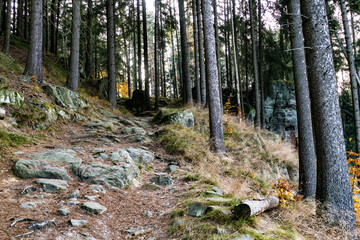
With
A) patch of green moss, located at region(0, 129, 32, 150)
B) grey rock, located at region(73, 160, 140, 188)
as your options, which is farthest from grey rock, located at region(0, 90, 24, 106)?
grey rock, located at region(73, 160, 140, 188)

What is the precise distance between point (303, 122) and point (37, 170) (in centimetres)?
672

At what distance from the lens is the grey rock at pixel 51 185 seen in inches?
149

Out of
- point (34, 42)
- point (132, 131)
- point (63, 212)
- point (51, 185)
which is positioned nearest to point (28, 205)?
point (63, 212)

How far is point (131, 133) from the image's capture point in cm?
920

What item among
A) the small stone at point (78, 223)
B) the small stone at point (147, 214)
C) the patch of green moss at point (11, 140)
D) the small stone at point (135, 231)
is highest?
the patch of green moss at point (11, 140)

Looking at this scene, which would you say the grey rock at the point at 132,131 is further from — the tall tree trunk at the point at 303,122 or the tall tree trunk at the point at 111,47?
the tall tree trunk at the point at 303,122

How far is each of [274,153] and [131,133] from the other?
251 inches

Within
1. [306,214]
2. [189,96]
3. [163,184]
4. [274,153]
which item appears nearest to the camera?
[306,214]

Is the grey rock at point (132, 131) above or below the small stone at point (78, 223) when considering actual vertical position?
above

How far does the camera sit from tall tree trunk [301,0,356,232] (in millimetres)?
4070

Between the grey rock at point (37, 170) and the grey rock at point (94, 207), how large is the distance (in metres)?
1.06

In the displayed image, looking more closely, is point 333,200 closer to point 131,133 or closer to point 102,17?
point 131,133

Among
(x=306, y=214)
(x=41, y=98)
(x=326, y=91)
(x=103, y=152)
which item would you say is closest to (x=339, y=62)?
(x=326, y=91)

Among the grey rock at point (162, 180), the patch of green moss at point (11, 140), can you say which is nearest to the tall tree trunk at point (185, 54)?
the grey rock at point (162, 180)
